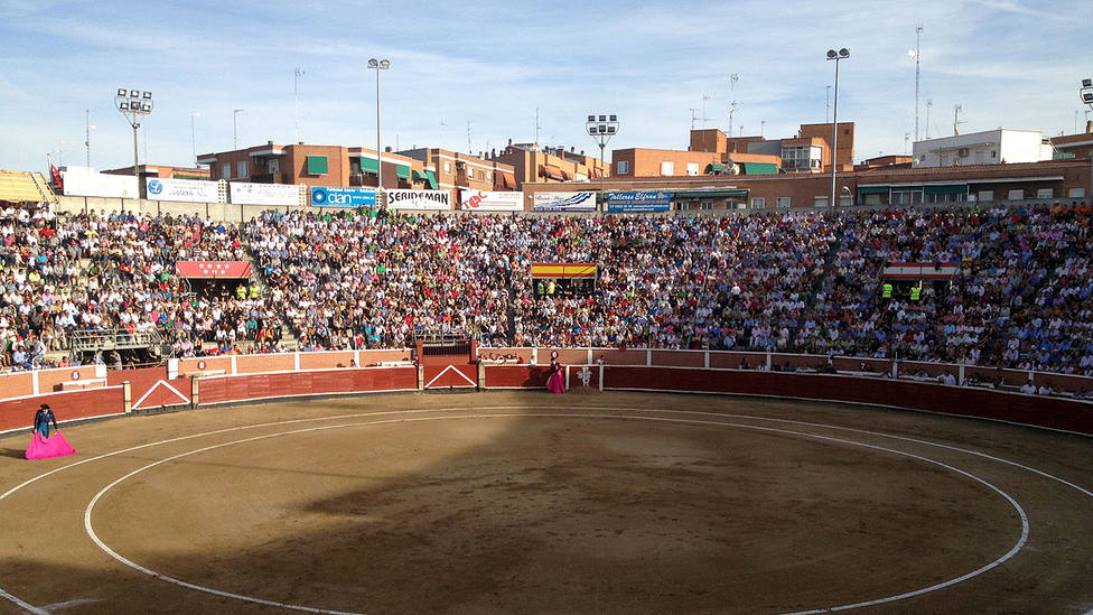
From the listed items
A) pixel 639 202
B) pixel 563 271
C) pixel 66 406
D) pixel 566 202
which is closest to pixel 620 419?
pixel 563 271

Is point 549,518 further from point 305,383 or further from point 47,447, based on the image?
point 305,383

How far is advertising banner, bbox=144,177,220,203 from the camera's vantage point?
45.9 meters

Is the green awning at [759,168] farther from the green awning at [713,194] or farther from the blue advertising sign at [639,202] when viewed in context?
the blue advertising sign at [639,202]

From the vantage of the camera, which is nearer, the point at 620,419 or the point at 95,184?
the point at 620,419

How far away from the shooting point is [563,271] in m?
45.7

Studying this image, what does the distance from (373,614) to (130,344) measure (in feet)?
88.5

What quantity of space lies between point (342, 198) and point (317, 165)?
1147 inches

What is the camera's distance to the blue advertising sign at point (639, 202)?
51.3 meters

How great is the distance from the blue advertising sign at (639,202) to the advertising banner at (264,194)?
63.8 feet

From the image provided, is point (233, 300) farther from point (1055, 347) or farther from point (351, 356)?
point (1055, 347)

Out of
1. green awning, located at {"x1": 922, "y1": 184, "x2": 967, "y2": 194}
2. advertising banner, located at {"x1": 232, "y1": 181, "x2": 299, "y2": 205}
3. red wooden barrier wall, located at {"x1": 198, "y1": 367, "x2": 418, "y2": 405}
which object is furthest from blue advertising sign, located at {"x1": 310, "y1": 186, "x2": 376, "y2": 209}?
green awning, located at {"x1": 922, "y1": 184, "x2": 967, "y2": 194}

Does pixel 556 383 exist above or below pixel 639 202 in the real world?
below

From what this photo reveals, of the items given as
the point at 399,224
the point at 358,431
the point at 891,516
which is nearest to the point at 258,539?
the point at 358,431

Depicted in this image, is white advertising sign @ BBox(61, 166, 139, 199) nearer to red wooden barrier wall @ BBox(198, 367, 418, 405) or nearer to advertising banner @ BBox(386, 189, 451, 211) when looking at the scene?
advertising banner @ BBox(386, 189, 451, 211)
